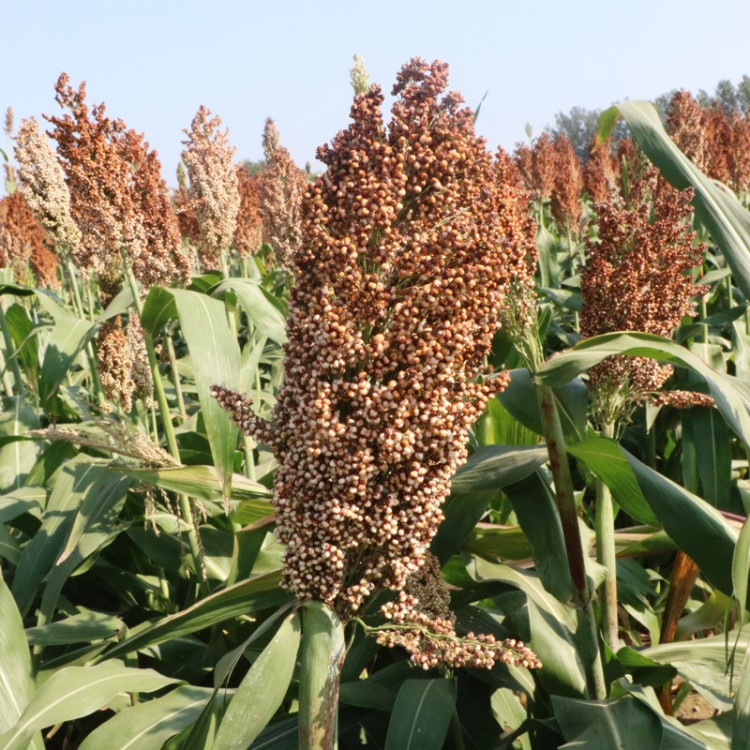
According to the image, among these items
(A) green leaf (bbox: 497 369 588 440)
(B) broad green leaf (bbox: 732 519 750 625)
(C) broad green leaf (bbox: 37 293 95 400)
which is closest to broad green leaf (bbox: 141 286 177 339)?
(C) broad green leaf (bbox: 37 293 95 400)

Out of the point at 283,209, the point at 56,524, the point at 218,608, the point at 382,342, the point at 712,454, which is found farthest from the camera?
the point at 283,209

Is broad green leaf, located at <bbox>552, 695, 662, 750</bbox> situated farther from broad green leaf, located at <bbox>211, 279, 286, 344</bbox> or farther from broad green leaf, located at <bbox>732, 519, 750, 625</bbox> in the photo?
broad green leaf, located at <bbox>211, 279, 286, 344</bbox>

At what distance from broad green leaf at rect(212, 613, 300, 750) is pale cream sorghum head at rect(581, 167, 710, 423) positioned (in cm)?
138

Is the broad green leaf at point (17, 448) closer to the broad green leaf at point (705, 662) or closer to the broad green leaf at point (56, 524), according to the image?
the broad green leaf at point (56, 524)

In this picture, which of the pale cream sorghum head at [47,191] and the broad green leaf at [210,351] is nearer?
the broad green leaf at [210,351]

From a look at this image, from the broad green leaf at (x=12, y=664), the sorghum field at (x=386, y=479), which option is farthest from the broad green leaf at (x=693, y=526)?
the broad green leaf at (x=12, y=664)

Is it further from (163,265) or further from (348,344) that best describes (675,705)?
(163,265)

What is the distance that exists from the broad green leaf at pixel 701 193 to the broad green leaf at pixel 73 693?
1932 mm

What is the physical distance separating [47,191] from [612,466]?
2918mm

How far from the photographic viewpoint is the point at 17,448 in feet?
12.6

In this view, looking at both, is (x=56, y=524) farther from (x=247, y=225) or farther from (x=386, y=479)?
(x=247, y=225)

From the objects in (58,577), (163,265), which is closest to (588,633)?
(58,577)

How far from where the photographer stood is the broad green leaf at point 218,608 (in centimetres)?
192

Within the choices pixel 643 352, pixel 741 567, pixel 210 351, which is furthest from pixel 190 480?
pixel 741 567
